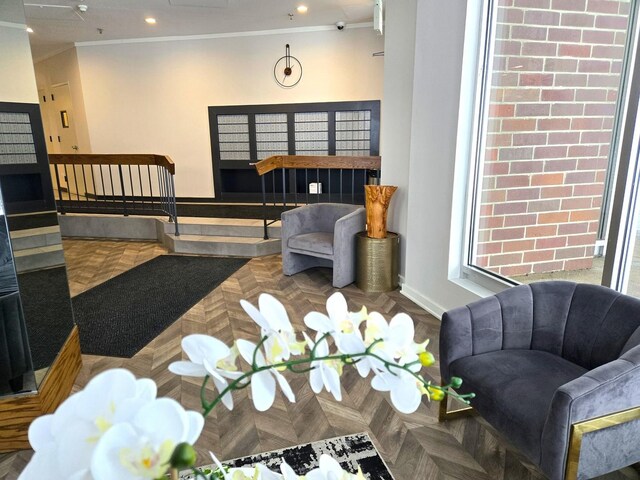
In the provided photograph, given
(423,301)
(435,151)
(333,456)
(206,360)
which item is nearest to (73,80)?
(435,151)

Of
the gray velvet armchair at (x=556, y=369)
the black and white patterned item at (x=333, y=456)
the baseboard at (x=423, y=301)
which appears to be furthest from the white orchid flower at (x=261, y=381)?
the baseboard at (x=423, y=301)

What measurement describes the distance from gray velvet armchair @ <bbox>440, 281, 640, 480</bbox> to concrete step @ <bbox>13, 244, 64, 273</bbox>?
2079 mm

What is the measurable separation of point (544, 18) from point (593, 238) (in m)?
1.31

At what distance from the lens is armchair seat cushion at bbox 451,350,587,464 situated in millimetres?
1483

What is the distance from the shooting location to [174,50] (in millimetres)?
7168

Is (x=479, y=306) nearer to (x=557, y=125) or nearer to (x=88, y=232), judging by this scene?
(x=557, y=125)

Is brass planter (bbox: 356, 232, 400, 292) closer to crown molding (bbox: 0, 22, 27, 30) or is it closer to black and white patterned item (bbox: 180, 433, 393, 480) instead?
black and white patterned item (bbox: 180, 433, 393, 480)

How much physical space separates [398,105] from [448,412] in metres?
2.67

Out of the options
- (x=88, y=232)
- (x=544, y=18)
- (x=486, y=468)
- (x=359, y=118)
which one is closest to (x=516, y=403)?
(x=486, y=468)

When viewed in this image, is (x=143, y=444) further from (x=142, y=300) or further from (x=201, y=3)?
(x=201, y=3)

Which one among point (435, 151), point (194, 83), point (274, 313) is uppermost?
point (194, 83)

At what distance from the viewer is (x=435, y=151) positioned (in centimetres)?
321

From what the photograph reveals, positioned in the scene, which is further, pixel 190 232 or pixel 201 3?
pixel 190 232

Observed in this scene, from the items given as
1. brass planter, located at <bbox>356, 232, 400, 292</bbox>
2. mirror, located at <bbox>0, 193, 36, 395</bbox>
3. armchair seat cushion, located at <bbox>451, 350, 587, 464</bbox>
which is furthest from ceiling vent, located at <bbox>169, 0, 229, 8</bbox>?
armchair seat cushion, located at <bbox>451, 350, 587, 464</bbox>
